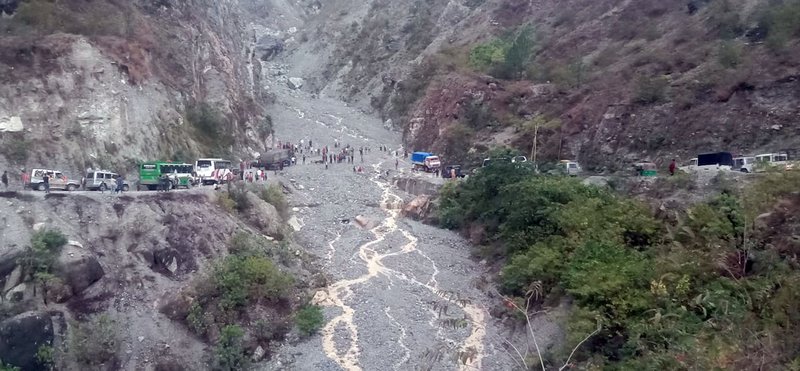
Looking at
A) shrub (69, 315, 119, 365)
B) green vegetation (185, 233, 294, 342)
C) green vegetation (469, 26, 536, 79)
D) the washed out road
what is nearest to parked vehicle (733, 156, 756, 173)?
the washed out road

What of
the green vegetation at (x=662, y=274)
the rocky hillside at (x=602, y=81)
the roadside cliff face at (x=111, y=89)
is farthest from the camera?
the rocky hillside at (x=602, y=81)

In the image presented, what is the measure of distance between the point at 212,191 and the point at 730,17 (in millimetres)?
37182

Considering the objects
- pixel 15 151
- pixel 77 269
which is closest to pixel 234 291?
pixel 77 269

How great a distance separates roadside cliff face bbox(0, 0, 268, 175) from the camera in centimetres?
3328

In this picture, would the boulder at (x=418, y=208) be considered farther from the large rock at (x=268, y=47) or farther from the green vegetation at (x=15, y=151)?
the large rock at (x=268, y=47)

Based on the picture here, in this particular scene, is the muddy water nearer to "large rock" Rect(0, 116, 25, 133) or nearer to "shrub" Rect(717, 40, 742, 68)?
"large rock" Rect(0, 116, 25, 133)

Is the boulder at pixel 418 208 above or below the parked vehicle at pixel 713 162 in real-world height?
below

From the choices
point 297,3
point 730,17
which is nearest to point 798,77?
point 730,17

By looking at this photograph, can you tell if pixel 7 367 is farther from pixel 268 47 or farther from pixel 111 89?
pixel 268 47

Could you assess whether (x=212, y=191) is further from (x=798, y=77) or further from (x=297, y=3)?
(x=297, y=3)

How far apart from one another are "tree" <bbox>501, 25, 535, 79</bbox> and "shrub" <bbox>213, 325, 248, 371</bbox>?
40.4 meters

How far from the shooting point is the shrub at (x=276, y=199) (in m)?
37.8

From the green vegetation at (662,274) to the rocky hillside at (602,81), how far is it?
9.96 metres

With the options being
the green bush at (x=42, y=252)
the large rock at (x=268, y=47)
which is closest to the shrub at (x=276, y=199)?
the green bush at (x=42, y=252)
